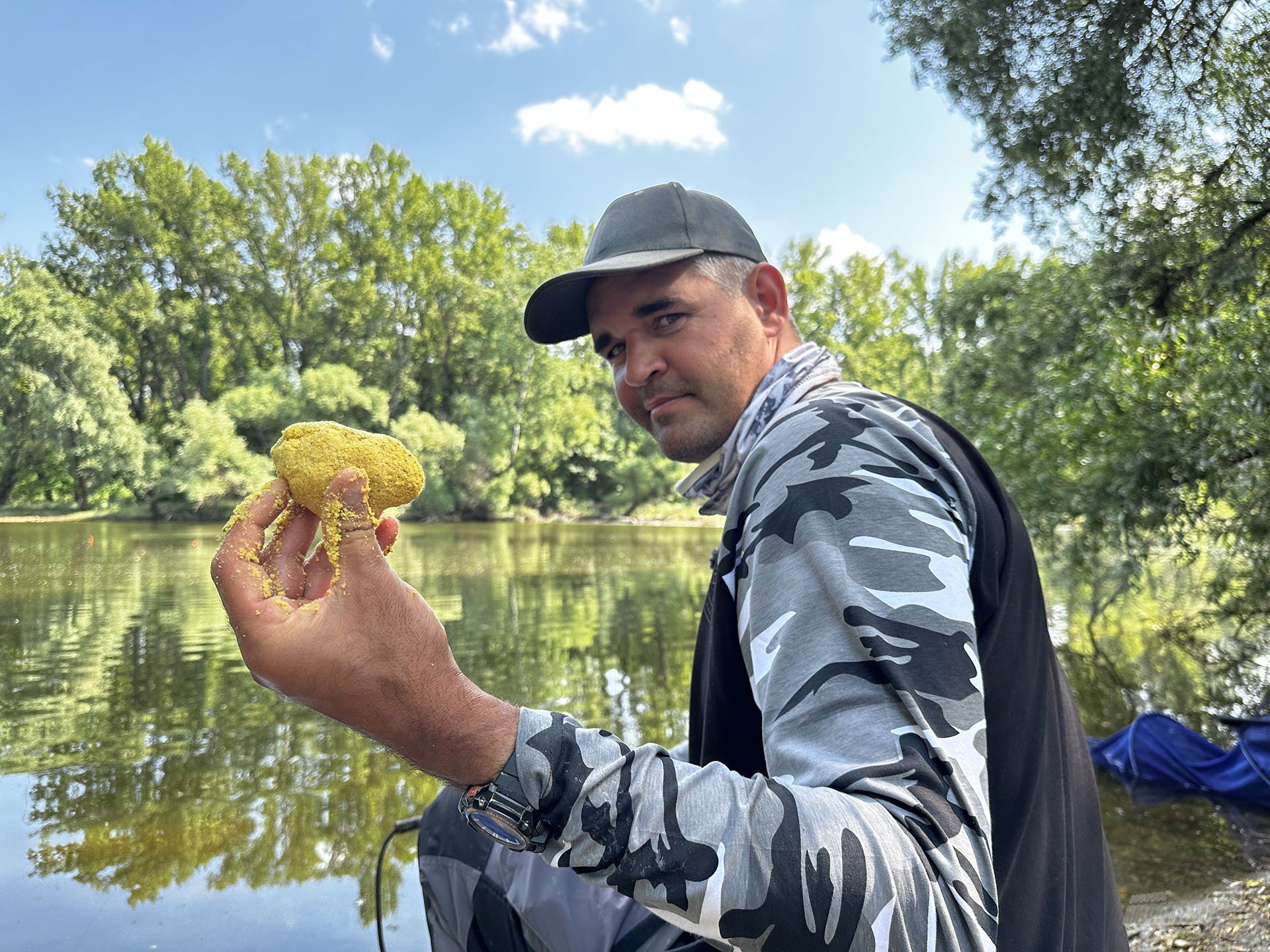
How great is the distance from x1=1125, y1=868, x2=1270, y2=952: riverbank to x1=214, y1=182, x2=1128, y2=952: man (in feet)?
10.5

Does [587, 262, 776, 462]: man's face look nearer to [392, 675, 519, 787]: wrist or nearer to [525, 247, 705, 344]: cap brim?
[525, 247, 705, 344]: cap brim

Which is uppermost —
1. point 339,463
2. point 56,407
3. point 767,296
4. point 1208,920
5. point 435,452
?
point 56,407

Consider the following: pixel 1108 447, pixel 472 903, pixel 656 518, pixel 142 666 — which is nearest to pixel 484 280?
pixel 656 518

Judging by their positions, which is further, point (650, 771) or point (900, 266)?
point (900, 266)

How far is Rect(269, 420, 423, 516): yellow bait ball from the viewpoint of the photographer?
54.5 inches

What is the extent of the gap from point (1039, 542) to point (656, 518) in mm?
36467

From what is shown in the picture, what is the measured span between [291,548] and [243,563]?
0.13 meters

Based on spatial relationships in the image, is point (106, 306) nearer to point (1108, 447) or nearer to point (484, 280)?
point (484, 280)

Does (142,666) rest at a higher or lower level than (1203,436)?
lower

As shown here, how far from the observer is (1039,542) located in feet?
30.1

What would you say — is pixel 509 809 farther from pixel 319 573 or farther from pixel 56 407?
pixel 56 407

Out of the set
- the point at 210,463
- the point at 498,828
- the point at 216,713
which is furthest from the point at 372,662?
the point at 210,463

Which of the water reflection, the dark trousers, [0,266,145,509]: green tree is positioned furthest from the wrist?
[0,266,145,509]: green tree

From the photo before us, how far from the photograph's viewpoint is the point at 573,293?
7.51 ft
